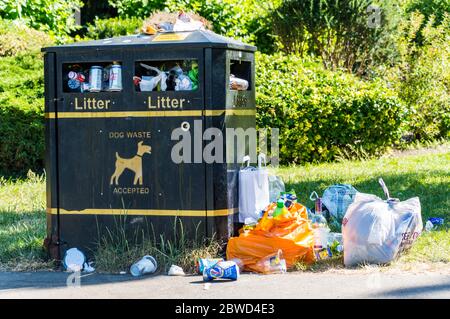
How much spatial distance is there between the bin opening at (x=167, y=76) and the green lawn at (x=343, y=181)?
1.66m

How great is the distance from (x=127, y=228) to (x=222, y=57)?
5.08 feet

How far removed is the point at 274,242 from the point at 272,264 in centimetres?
17

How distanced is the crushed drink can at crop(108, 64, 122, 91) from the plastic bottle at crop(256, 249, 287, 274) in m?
1.76

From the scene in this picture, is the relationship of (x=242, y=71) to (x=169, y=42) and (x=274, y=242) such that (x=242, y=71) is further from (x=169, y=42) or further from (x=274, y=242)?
(x=274, y=242)

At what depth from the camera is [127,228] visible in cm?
657

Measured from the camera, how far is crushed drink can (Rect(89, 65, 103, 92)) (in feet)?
21.7

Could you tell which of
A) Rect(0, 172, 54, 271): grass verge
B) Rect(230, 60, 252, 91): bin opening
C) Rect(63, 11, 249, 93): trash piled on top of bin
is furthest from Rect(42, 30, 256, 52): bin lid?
Rect(0, 172, 54, 271): grass verge

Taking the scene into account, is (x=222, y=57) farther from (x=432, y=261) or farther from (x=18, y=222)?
(x=18, y=222)

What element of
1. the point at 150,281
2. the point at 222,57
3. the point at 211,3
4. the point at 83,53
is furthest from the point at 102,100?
the point at 211,3

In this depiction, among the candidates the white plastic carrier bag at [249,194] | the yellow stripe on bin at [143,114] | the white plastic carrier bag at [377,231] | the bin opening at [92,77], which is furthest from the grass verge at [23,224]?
the white plastic carrier bag at [377,231]

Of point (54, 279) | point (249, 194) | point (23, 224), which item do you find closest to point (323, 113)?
point (249, 194)

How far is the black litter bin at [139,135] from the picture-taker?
252 inches

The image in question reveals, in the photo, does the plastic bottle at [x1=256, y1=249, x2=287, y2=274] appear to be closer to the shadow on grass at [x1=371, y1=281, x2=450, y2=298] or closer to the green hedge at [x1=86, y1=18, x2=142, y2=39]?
the shadow on grass at [x1=371, y1=281, x2=450, y2=298]

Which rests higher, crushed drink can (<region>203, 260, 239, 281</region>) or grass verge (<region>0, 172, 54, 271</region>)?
crushed drink can (<region>203, 260, 239, 281</region>)
